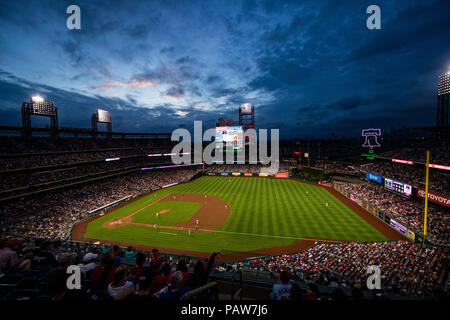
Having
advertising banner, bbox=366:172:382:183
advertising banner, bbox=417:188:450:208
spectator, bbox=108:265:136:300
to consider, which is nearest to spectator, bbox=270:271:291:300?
spectator, bbox=108:265:136:300

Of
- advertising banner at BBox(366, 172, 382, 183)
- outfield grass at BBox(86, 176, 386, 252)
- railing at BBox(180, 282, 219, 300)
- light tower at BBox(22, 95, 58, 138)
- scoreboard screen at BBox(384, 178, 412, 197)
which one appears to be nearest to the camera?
railing at BBox(180, 282, 219, 300)

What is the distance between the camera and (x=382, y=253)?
15.4 meters

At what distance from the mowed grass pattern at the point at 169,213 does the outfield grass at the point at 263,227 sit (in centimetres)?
64

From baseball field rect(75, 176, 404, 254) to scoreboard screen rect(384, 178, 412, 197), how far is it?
646 cm

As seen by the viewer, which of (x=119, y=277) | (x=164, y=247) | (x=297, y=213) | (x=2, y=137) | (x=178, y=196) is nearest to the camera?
(x=119, y=277)

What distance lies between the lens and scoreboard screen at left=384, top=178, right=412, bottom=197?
84.5ft

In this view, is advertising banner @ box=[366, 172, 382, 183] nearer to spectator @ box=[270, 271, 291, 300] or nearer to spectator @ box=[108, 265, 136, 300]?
spectator @ box=[270, 271, 291, 300]

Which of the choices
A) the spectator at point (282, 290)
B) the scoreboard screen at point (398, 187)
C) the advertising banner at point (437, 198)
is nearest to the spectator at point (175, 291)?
the spectator at point (282, 290)

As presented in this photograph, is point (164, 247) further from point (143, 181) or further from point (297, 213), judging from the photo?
point (143, 181)

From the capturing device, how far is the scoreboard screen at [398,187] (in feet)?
84.5

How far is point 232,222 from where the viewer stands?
25406 mm

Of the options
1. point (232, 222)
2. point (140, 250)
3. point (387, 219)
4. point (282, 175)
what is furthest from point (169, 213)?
point (282, 175)
